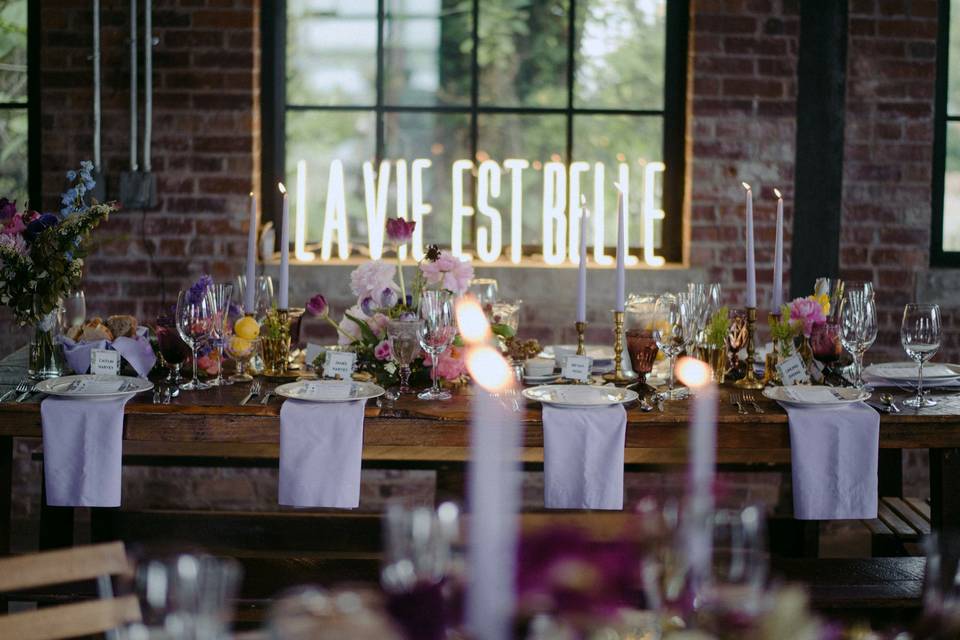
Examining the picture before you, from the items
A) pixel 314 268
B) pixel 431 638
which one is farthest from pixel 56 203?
pixel 431 638

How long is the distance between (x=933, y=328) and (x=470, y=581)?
2098 mm

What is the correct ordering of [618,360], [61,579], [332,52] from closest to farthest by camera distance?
[61,579]
[618,360]
[332,52]

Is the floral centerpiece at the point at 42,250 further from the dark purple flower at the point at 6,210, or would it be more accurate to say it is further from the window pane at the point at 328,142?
the window pane at the point at 328,142

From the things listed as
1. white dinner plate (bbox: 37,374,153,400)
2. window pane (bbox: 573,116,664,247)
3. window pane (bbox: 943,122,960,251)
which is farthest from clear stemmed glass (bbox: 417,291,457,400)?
window pane (bbox: 943,122,960,251)

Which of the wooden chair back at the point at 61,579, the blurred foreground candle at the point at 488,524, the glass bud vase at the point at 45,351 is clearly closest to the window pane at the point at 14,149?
the glass bud vase at the point at 45,351

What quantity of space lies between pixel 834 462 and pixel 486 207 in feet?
6.56

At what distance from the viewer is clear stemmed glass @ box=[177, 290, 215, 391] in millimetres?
2545

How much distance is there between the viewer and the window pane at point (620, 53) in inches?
163

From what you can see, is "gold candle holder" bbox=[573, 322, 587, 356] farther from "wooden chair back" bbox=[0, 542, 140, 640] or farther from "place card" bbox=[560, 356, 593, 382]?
"wooden chair back" bbox=[0, 542, 140, 640]

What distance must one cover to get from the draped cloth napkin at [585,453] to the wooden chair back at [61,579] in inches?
41.3

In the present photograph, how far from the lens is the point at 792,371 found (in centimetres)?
263

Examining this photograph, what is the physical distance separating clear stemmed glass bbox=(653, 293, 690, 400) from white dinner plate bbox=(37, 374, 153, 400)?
1147 mm

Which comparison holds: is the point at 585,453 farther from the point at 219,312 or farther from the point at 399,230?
the point at 219,312

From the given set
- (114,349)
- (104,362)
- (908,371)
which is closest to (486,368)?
(104,362)
